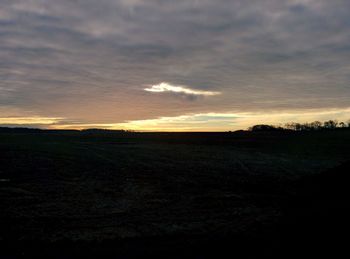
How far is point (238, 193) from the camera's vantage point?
14617 millimetres

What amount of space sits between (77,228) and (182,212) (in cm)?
361

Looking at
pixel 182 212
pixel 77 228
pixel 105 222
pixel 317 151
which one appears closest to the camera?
pixel 77 228

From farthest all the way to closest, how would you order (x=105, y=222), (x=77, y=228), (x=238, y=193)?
(x=238, y=193) → (x=105, y=222) → (x=77, y=228)

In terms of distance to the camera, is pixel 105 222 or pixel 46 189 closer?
pixel 105 222

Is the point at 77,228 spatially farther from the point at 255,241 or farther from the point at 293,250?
the point at 293,250

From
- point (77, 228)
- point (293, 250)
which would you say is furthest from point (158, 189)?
point (293, 250)

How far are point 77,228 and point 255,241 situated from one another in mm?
4950

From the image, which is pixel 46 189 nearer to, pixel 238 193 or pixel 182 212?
pixel 182 212

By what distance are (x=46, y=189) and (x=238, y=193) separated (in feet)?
28.5

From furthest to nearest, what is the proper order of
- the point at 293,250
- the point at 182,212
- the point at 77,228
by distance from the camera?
the point at 182,212 → the point at 77,228 → the point at 293,250

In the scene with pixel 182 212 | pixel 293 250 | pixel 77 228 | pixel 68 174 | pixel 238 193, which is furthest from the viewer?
pixel 68 174

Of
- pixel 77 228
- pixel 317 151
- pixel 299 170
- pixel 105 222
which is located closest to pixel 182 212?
pixel 105 222

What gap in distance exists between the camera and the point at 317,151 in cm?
3472

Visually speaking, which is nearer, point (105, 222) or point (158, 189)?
point (105, 222)
